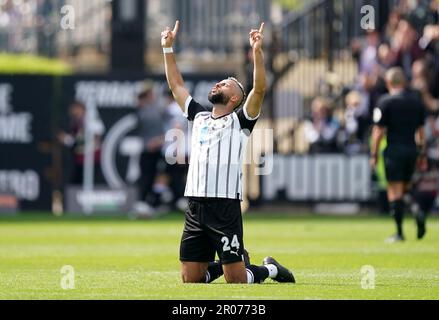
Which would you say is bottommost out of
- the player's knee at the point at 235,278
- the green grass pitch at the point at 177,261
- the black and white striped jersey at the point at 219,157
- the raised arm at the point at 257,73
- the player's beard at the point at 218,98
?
the green grass pitch at the point at 177,261

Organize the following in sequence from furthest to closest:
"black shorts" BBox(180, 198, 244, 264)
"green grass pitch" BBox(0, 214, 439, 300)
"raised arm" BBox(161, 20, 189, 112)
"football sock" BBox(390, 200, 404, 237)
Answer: "football sock" BBox(390, 200, 404, 237), "raised arm" BBox(161, 20, 189, 112), "black shorts" BBox(180, 198, 244, 264), "green grass pitch" BBox(0, 214, 439, 300)

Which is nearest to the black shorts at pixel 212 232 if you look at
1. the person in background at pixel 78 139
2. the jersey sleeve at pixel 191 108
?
the jersey sleeve at pixel 191 108

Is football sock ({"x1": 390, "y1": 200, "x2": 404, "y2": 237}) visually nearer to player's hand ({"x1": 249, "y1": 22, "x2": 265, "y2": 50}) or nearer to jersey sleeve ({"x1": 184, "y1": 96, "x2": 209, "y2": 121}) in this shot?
jersey sleeve ({"x1": 184, "y1": 96, "x2": 209, "y2": 121})

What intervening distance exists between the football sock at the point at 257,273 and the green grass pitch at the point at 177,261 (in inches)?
5.2

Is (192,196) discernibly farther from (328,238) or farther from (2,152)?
(2,152)

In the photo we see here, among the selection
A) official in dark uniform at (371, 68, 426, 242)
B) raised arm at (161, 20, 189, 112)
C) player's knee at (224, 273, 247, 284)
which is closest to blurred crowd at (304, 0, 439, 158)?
official in dark uniform at (371, 68, 426, 242)

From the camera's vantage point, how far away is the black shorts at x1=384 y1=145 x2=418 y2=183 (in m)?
20.0

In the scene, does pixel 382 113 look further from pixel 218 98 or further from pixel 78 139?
pixel 78 139

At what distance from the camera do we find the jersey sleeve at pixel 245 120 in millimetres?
12828

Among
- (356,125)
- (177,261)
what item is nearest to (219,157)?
(177,261)

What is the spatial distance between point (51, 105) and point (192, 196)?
1699cm

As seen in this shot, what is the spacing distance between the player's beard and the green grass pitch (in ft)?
5.75

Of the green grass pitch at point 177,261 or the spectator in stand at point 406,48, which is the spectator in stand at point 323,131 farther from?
the green grass pitch at point 177,261
